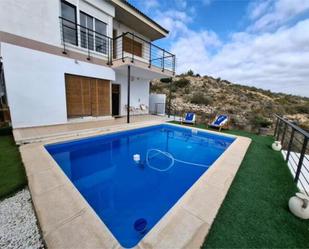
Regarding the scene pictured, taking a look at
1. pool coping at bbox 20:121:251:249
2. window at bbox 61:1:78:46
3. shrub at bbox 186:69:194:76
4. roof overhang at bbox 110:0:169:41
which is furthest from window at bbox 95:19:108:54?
shrub at bbox 186:69:194:76

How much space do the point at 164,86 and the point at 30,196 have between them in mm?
26606

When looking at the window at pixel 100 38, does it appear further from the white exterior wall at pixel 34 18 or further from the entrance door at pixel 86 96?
the entrance door at pixel 86 96

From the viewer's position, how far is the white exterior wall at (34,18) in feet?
17.6

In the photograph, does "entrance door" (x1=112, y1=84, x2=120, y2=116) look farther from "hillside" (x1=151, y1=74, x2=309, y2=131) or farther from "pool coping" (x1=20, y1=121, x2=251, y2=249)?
"pool coping" (x1=20, y1=121, x2=251, y2=249)

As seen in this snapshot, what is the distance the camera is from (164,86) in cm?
2753

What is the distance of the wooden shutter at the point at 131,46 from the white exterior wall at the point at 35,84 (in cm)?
424

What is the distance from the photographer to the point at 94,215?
2.03 m

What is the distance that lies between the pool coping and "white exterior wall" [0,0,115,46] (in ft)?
17.9

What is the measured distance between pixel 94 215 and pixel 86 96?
704cm

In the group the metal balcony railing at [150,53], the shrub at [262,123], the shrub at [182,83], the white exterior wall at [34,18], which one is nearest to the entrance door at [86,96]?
the white exterior wall at [34,18]

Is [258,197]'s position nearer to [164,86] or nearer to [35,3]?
[35,3]

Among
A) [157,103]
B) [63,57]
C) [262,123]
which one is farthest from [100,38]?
[262,123]

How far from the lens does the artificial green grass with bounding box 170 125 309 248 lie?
1.82m

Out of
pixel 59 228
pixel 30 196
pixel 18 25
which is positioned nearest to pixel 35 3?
pixel 18 25
